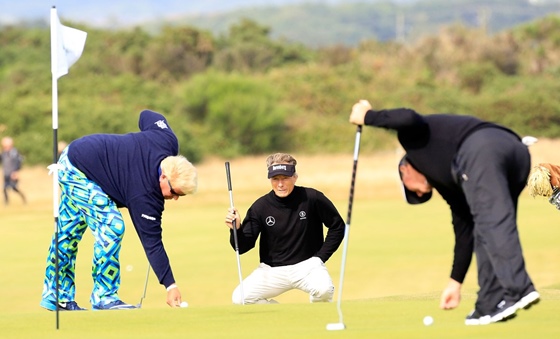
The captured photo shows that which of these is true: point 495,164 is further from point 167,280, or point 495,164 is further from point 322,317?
point 167,280

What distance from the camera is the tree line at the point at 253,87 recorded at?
52219 millimetres

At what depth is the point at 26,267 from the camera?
18.2 meters

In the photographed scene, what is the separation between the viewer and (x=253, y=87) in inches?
2265

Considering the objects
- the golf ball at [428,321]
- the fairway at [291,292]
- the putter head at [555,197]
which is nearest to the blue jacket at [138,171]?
the fairway at [291,292]

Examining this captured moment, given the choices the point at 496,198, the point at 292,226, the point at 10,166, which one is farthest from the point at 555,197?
the point at 10,166

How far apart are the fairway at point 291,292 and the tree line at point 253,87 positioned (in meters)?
7.16

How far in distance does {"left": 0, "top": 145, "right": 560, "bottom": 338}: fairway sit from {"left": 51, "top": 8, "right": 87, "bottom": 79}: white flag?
5.52 feet

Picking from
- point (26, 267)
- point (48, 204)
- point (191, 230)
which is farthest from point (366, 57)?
point (26, 267)

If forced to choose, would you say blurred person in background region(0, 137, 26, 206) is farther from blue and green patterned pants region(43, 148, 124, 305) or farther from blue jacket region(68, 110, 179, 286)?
blue jacket region(68, 110, 179, 286)

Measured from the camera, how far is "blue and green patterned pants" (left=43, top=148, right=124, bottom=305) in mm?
8867

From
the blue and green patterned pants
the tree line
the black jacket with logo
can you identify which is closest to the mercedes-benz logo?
the black jacket with logo

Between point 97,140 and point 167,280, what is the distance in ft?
4.35

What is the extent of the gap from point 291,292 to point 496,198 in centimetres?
965

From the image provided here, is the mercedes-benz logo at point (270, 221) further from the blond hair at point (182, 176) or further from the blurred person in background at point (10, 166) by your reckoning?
the blurred person in background at point (10, 166)
